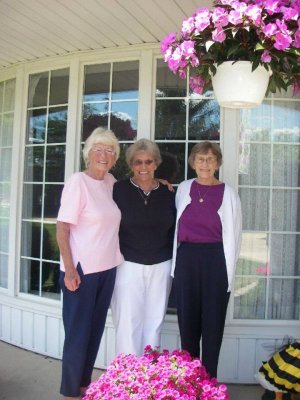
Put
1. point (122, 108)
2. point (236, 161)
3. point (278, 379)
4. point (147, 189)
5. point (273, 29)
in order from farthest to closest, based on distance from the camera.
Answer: point (122, 108), point (236, 161), point (147, 189), point (278, 379), point (273, 29)

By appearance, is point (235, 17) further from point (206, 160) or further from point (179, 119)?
point (179, 119)

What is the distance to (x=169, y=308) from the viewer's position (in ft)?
11.3

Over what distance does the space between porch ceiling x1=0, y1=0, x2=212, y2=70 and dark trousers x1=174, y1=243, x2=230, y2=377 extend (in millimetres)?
1462

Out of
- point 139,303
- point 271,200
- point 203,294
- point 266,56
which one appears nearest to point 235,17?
point 266,56

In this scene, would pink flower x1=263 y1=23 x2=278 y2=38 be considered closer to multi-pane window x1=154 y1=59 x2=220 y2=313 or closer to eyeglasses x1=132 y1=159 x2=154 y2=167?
eyeglasses x1=132 y1=159 x2=154 y2=167

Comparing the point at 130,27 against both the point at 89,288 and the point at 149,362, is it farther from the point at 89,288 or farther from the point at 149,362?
the point at 149,362

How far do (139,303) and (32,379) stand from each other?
117cm

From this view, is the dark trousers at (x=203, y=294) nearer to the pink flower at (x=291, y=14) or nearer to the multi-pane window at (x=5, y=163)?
the pink flower at (x=291, y=14)

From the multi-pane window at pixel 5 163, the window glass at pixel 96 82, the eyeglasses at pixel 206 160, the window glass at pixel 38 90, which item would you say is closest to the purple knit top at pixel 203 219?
the eyeglasses at pixel 206 160

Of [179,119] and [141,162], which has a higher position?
[179,119]

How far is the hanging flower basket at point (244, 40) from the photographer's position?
168 cm

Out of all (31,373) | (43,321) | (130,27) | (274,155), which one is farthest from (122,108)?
(31,373)

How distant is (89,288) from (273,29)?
1676 millimetres

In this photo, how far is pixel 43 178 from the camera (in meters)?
3.88
